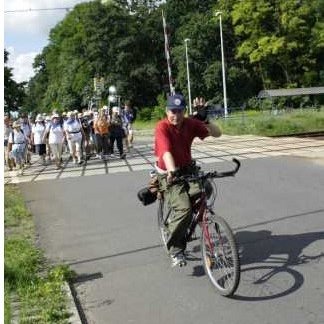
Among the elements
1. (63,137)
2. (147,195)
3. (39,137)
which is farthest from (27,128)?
(147,195)

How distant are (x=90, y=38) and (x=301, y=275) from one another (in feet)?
218

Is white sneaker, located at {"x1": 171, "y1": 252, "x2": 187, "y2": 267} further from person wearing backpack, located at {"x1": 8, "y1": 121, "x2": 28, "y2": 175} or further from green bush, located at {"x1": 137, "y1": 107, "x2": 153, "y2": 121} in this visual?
green bush, located at {"x1": 137, "y1": 107, "x2": 153, "y2": 121}

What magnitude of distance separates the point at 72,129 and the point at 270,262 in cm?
1322

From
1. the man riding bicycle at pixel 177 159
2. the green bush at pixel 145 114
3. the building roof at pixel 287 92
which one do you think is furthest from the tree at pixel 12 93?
the man riding bicycle at pixel 177 159

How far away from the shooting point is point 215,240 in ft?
18.3

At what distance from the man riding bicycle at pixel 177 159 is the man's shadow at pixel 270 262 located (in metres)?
0.46

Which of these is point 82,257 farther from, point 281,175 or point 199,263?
point 281,175

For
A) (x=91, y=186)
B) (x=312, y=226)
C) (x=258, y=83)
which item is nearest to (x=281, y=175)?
(x=91, y=186)

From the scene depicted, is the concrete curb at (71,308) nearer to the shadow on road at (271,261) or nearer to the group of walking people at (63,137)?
the shadow on road at (271,261)

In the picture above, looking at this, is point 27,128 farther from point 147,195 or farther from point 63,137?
point 147,195

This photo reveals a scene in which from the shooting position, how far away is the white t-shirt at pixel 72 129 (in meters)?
18.7

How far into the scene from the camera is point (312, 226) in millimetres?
7832

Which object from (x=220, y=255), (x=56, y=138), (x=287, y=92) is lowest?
(x=220, y=255)

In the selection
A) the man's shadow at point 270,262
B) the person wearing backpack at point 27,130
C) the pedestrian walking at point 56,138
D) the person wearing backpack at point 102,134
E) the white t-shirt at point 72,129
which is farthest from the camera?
the person wearing backpack at point 102,134
